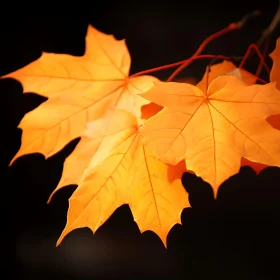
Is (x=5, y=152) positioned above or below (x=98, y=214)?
below

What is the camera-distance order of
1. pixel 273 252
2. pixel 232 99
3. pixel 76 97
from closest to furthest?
pixel 232 99 → pixel 76 97 → pixel 273 252

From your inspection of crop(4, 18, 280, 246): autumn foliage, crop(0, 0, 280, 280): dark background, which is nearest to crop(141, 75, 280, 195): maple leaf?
crop(4, 18, 280, 246): autumn foliage

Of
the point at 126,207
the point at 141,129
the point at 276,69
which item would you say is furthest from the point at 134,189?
the point at 126,207

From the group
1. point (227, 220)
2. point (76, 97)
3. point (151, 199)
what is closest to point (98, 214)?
point (151, 199)

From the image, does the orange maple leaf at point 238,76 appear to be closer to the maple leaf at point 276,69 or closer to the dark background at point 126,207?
the maple leaf at point 276,69

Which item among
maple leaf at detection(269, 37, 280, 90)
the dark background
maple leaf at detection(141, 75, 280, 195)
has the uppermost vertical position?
maple leaf at detection(269, 37, 280, 90)

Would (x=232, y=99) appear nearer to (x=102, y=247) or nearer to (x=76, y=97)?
(x=76, y=97)

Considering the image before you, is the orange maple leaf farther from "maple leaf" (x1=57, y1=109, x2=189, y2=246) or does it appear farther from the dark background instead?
the dark background

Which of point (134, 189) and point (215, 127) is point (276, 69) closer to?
point (215, 127)
